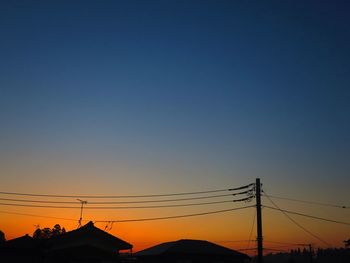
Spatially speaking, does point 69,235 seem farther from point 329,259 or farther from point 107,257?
point 329,259

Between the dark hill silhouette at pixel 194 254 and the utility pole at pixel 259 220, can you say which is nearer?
the utility pole at pixel 259 220

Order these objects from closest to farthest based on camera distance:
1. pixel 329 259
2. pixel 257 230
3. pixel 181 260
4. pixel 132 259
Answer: pixel 257 230
pixel 181 260
pixel 132 259
pixel 329 259

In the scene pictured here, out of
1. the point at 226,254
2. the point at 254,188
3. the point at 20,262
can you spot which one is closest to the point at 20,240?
the point at 20,262

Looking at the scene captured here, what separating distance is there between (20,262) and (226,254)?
1883 cm

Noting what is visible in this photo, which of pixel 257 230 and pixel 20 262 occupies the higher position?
pixel 257 230

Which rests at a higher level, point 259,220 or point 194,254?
point 259,220

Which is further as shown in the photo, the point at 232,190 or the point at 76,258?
the point at 232,190

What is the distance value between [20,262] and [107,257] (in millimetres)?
10787

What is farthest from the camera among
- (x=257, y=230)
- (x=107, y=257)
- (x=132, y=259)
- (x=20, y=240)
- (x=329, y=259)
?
(x=329, y=259)

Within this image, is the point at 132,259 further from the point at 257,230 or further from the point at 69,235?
the point at 257,230

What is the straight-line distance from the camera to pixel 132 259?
152 ft

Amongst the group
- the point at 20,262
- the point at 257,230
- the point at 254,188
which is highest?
the point at 254,188

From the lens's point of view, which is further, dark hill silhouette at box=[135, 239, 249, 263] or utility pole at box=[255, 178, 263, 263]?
dark hill silhouette at box=[135, 239, 249, 263]

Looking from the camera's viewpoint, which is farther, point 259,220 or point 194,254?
point 194,254
